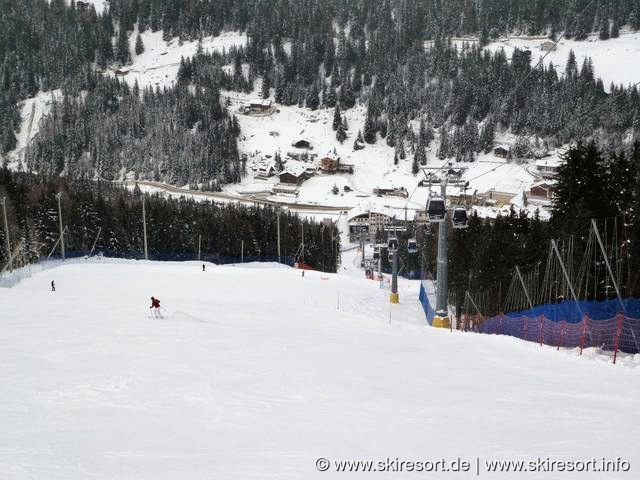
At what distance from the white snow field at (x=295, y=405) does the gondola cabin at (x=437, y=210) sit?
18.1 ft

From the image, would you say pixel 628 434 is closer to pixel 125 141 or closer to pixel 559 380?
pixel 559 380

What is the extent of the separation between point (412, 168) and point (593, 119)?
56.9 meters

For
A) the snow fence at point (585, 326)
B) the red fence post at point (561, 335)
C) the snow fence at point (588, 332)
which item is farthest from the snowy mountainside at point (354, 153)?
the red fence post at point (561, 335)

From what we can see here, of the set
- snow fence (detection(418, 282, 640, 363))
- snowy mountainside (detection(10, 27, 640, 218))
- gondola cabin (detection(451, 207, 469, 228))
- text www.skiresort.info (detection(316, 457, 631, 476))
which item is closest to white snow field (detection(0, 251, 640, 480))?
text www.skiresort.info (detection(316, 457, 631, 476))

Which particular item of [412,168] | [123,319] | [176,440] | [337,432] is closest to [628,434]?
[337,432]

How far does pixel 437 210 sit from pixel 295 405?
12.5 m

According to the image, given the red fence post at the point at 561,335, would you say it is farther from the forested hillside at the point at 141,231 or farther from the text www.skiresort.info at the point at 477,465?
the forested hillside at the point at 141,231

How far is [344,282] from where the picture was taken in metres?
39.3

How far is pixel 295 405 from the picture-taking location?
572cm
